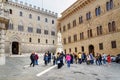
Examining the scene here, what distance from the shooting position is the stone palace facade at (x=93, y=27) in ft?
85.0

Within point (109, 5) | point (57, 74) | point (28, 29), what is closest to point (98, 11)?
point (109, 5)

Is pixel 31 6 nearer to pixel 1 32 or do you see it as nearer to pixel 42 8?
pixel 42 8

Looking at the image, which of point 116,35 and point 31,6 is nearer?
point 116,35

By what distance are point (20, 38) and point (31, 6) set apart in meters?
9.14

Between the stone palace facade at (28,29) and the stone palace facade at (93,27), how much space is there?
344 inches

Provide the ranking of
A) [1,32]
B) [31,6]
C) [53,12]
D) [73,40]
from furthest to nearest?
1. [53,12]
2. [31,6]
3. [73,40]
4. [1,32]

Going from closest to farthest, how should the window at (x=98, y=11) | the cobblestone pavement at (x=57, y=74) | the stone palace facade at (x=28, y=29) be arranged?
the cobblestone pavement at (x=57, y=74)
the window at (x=98, y=11)
the stone palace facade at (x=28, y=29)

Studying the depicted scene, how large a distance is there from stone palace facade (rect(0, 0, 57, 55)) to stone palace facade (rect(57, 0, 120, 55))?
8.73 m

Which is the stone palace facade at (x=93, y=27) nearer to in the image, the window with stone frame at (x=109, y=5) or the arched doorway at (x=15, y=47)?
the window with stone frame at (x=109, y=5)

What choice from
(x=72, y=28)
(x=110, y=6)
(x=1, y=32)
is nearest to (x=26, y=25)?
(x=72, y=28)

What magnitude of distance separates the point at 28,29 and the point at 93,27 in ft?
64.4

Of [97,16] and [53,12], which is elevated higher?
[53,12]

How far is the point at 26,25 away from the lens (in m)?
44.9

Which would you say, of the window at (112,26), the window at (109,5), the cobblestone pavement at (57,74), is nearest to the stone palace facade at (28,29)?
the window at (109,5)
